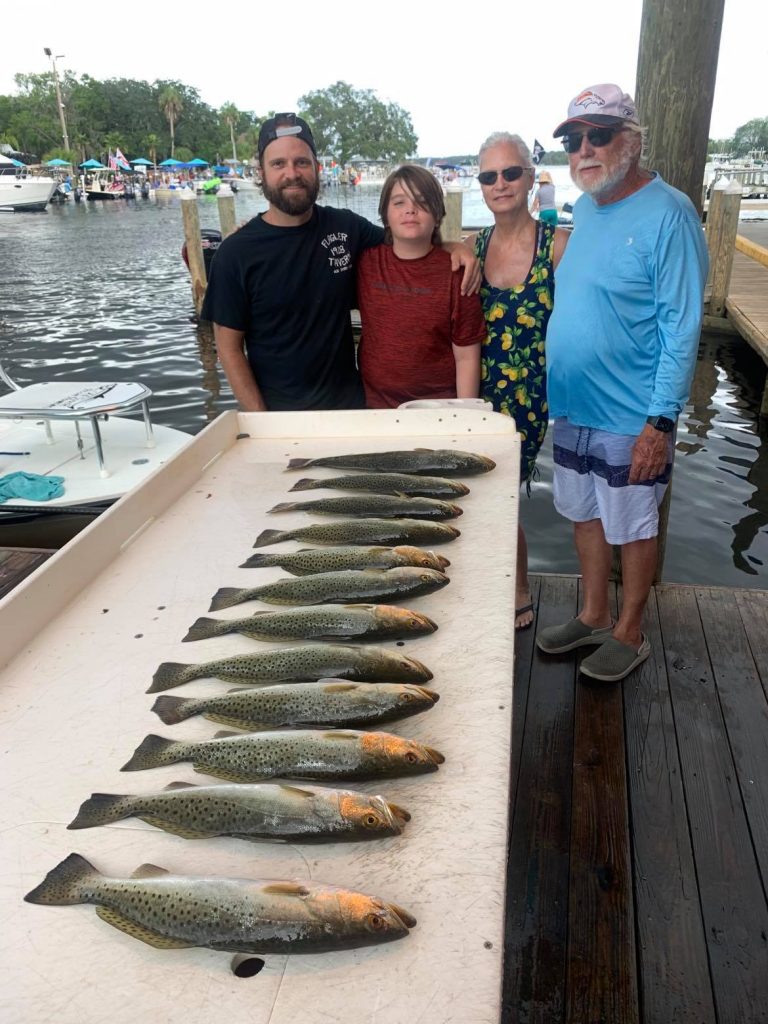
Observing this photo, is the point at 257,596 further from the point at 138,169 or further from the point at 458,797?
the point at 138,169

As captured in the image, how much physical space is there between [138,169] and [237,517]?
9952cm

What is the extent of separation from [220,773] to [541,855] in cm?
168

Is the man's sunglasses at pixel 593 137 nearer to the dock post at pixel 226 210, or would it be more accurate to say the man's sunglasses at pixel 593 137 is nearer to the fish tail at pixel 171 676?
the fish tail at pixel 171 676

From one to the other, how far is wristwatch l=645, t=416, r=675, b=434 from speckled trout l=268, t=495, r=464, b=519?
3.28 ft

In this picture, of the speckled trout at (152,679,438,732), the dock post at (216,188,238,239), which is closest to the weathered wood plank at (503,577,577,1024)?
the speckled trout at (152,679,438,732)

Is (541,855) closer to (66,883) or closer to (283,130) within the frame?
(66,883)

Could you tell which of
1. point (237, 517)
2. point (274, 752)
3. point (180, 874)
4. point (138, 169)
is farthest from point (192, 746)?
point (138, 169)

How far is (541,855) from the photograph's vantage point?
8.72 ft

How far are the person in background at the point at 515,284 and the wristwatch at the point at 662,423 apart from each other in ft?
1.73

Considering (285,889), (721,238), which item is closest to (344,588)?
(285,889)

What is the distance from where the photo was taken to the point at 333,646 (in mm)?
1781

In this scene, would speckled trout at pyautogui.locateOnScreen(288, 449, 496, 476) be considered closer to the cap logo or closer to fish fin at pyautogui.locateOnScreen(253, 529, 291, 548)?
fish fin at pyautogui.locateOnScreen(253, 529, 291, 548)

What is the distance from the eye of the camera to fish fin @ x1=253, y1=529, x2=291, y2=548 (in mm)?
2301

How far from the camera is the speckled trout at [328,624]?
180cm
